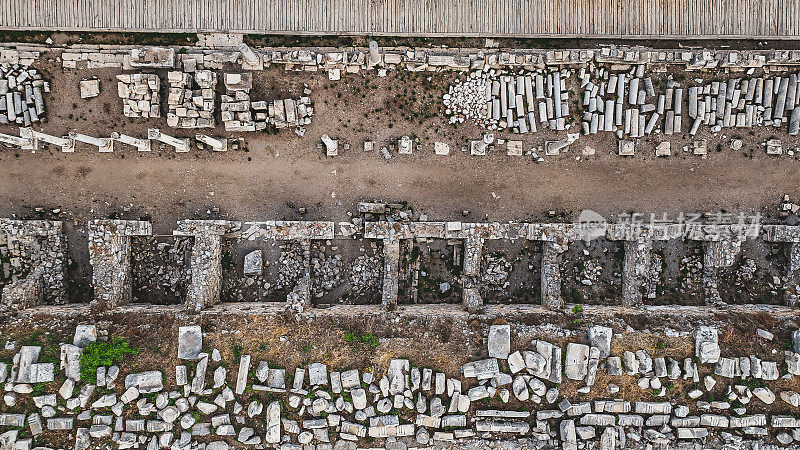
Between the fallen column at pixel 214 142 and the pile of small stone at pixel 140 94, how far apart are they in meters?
1.86

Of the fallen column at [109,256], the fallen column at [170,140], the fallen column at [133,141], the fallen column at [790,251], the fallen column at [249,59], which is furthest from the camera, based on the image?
the fallen column at [790,251]

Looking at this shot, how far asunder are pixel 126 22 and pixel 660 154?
19590 millimetres

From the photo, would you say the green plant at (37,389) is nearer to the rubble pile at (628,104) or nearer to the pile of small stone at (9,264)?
the pile of small stone at (9,264)

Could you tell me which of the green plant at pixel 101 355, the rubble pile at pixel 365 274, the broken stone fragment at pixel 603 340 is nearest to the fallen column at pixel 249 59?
the rubble pile at pixel 365 274

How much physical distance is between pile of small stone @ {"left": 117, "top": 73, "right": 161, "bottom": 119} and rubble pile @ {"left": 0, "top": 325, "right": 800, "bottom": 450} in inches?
290

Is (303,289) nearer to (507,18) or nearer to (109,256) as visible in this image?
(109,256)

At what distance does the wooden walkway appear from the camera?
1827 cm

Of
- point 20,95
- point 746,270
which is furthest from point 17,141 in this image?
point 746,270

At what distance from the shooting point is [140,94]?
17297mm

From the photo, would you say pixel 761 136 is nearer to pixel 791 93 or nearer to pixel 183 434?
pixel 791 93

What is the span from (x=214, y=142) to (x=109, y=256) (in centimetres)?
521

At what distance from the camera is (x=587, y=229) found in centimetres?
1784

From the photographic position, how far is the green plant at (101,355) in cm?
1564

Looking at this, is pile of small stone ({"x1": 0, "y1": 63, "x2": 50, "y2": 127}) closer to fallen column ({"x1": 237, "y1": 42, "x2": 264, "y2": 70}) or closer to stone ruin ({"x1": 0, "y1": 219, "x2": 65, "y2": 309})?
stone ruin ({"x1": 0, "y1": 219, "x2": 65, "y2": 309})
